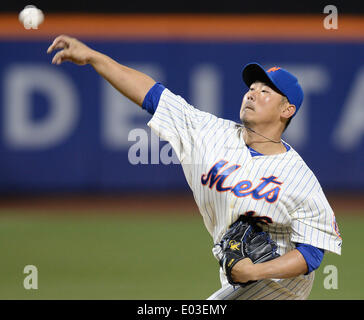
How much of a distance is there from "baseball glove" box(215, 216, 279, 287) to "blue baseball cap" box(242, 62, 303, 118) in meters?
0.78

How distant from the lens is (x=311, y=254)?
3510 mm

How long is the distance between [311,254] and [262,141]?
2.41 ft

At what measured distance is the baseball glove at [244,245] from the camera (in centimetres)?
351

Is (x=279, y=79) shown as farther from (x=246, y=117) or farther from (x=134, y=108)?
(x=134, y=108)

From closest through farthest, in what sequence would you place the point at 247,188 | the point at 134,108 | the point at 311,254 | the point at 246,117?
the point at 311,254, the point at 247,188, the point at 246,117, the point at 134,108

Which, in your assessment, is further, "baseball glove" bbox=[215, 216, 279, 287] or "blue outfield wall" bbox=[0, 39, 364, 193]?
"blue outfield wall" bbox=[0, 39, 364, 193]

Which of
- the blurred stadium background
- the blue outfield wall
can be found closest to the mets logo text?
the blurred stadium background

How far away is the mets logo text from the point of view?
3.59 m

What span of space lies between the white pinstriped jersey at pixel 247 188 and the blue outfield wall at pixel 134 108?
681 centimetres

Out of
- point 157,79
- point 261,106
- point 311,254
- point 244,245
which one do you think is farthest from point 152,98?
point 157,79

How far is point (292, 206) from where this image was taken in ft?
11.7

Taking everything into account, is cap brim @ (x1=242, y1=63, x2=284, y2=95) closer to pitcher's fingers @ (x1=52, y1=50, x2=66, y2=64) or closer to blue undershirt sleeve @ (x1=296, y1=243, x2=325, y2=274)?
blue undershirt sleeve @ (x1=296, y1=243, x2=325, y2=274)

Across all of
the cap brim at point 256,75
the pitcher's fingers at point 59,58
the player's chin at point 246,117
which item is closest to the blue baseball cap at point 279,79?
the cap brim at point 256,75
